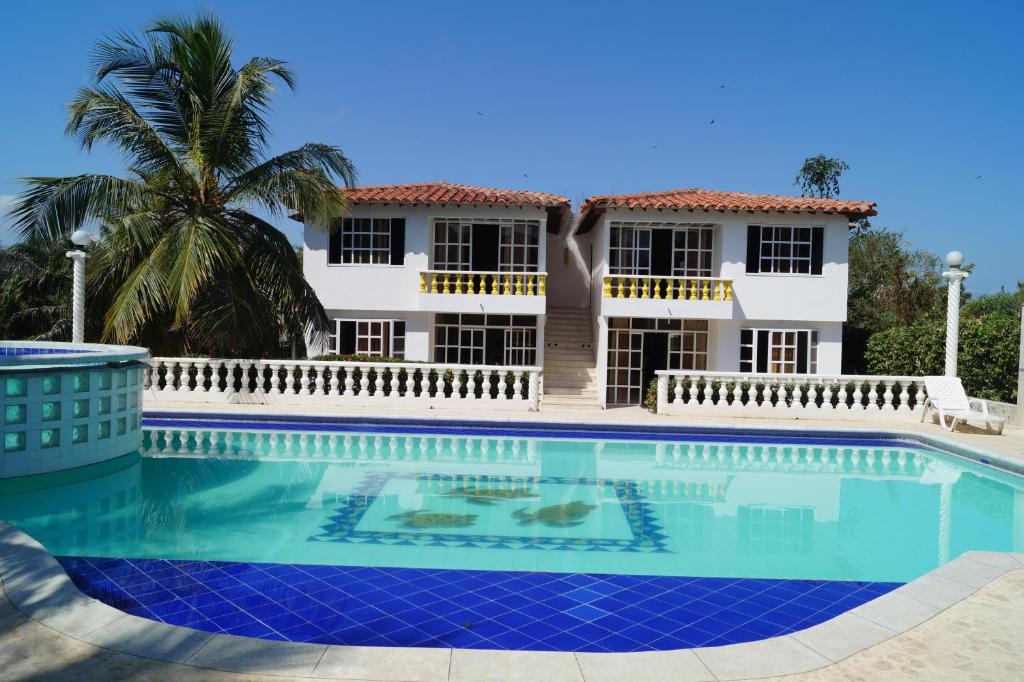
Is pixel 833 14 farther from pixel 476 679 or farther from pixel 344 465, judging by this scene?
pixel 476 679

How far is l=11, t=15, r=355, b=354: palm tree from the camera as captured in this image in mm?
15672

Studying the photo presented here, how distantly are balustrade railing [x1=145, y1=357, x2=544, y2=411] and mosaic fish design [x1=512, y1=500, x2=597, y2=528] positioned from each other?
7736 millimetres

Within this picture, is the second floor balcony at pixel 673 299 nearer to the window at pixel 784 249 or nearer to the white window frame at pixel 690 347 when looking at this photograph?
the window at pixel 784 249

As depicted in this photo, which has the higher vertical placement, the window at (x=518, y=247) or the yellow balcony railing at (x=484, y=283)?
the window at (x=518, y=247)

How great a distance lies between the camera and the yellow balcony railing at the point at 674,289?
67.8 ft

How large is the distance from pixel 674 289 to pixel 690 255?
1979 millimetres

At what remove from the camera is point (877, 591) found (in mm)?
6770

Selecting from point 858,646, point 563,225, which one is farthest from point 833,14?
point 858,646

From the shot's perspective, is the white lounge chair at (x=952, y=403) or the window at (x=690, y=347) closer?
the white lounge chair at (x=952, y=403)

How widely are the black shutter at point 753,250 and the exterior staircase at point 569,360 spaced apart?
551cm

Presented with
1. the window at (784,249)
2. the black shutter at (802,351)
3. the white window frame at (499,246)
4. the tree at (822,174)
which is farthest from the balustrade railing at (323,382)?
the tree at (822,174)

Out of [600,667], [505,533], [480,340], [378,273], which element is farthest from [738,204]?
[600,667]

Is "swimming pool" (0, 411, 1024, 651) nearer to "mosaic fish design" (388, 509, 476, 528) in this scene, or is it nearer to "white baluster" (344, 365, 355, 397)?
"mosaic fish design" (388, 509, 476, 528)

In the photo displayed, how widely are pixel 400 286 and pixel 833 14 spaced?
1591cm
